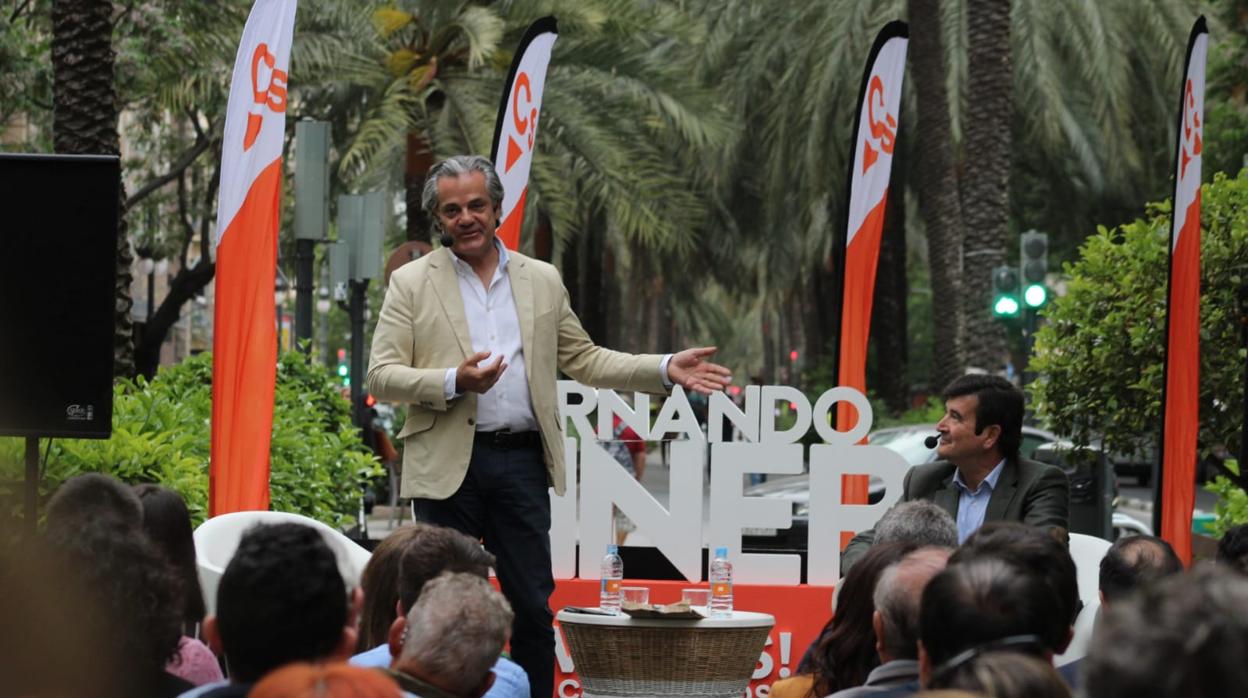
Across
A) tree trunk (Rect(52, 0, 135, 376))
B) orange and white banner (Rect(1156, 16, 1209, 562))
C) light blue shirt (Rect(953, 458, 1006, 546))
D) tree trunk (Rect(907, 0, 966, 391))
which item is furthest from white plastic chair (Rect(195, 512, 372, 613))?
tree trunk (Rect(907, 0, 966, 391))

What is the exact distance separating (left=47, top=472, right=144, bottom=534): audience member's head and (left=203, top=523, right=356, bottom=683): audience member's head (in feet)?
2.53

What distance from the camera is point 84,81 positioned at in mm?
13500

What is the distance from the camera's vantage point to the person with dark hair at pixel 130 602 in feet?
12.5

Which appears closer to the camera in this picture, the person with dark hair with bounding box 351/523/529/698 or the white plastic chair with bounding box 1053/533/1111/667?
the person with dark hair with bounding box 351/523/529/698

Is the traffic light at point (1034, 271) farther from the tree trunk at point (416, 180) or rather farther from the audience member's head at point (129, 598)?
the audience member's head at point (129, 598)

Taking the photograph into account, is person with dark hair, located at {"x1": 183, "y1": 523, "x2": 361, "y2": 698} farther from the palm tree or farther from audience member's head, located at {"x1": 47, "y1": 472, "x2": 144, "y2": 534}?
the palm tree

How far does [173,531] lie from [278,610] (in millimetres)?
1718

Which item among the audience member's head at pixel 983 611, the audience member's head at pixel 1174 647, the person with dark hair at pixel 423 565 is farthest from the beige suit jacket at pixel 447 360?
the audience member's head at pixel 1174 647

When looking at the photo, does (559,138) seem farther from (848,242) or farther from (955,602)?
(955,602)

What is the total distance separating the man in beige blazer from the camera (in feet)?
20.7

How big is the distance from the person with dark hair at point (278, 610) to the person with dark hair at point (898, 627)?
1.12m

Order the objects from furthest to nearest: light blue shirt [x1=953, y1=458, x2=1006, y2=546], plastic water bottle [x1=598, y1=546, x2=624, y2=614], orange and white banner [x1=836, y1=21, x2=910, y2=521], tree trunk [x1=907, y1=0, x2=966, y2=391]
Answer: tree trunk [x1=907, y1=0, x2=966, y2=391], orange and white banner [x1=836, y1=21, x2=910, y2=521], plastic water bottle [x1=598, y1=546, x2=624, y2=614], light blue shirt [x1=953, y1=458, x2=1006, y2=546]

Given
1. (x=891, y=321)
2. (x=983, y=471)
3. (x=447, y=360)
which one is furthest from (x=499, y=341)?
(x=891, y=321)

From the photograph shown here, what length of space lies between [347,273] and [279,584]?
704 inches
